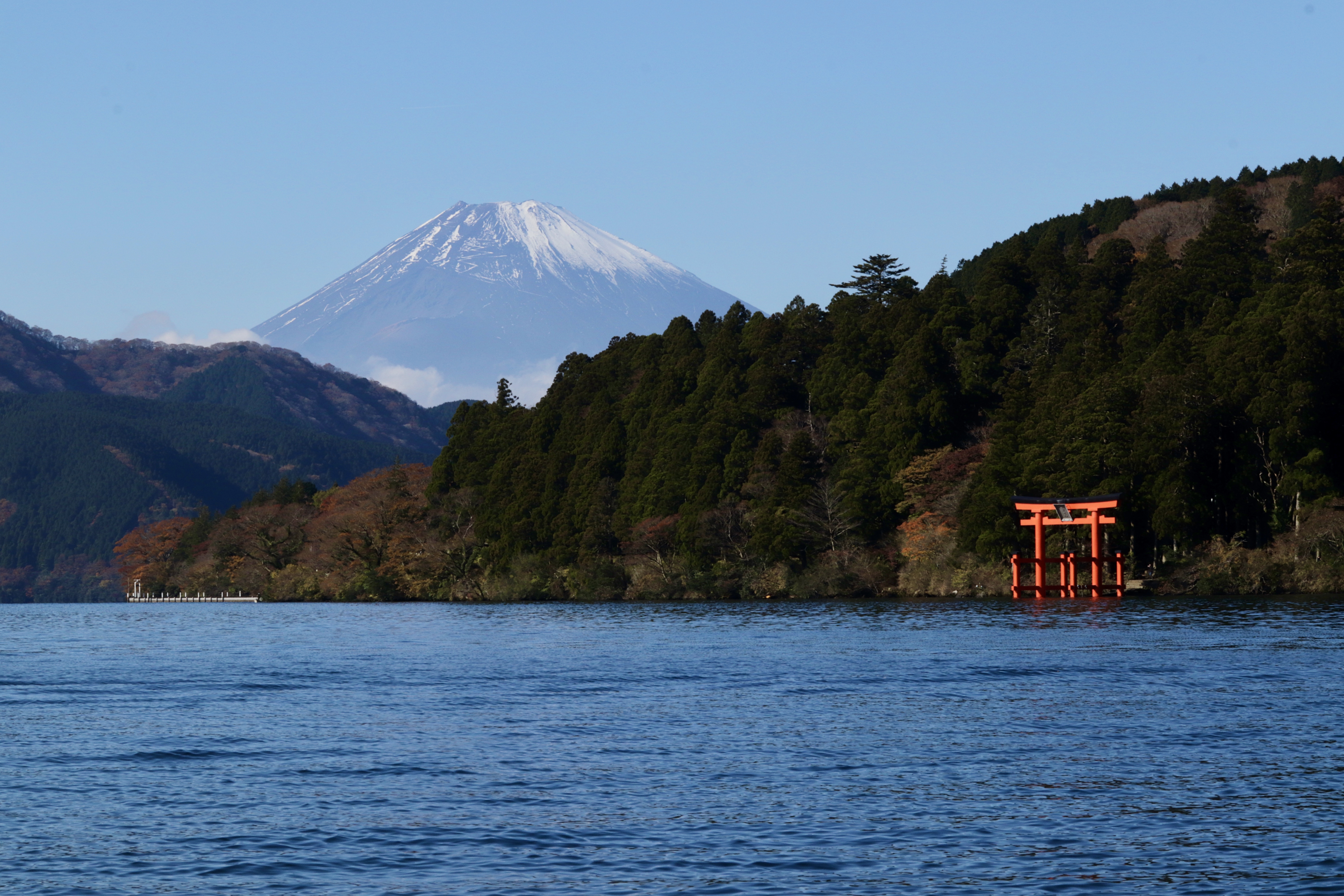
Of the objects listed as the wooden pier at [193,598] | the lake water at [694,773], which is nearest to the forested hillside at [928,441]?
the wooden pier at [193,598]

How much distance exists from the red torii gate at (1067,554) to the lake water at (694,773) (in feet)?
99.3

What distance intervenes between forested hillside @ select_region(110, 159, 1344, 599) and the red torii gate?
7.02 ft

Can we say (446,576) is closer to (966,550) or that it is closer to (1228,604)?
(966,550)

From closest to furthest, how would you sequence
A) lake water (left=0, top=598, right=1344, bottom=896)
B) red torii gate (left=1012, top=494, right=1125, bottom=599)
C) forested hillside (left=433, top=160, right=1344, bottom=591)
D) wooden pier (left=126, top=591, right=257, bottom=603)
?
lake water (left=0, top=598, right=1344, bottom=896), red torii gate (left=1012, top=494, right=1125, bottom=599), forested hillside (left=433, top=160, right=1344, bottom=591), wooden pier (left=126, top=591, right=257, bottom=603)

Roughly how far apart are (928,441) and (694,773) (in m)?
71.7

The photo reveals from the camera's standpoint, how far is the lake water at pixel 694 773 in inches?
505

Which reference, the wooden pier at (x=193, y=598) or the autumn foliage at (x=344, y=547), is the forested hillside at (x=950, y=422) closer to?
the autumn foliage at (x=344, y=547)

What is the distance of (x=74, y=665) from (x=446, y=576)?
70.7 metres

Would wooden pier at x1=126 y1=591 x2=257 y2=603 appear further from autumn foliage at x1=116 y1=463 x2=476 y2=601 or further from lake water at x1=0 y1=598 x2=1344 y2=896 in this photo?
lake water at x1=0 y1=598 x2=1344 y2=896

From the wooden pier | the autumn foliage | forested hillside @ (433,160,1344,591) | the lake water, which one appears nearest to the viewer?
the lake water

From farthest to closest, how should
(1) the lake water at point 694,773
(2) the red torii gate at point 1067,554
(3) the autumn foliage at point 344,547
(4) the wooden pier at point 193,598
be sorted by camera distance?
(4) the wooden pier at point 193,598 < (3) the autumn foliage at point 344,547 < (2) the red torii gate at point 1067,554 < (1) the lake water at point 694,773

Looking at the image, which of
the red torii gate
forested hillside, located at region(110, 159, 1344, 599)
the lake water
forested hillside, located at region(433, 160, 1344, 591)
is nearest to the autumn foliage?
forested hillside, located at region(110, 159, 1344, 599)

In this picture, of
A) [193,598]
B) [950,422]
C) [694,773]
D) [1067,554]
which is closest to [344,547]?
[193,598]

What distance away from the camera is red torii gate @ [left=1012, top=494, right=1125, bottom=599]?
68.9 metres
